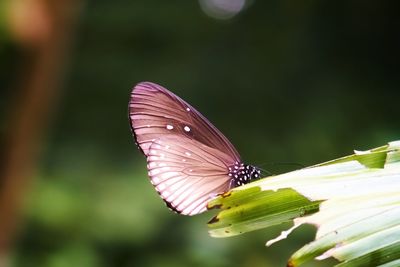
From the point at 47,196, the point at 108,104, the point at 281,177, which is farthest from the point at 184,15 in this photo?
the point at 281,177

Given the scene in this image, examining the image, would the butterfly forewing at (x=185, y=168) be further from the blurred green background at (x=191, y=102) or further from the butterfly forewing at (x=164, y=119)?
the blurred green background at (x=191, y=102)

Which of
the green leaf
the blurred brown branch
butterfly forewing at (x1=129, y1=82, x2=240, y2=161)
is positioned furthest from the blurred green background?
the green leaf

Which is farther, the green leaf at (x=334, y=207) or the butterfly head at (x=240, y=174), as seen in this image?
the butterfly head at (x=240, y=174)

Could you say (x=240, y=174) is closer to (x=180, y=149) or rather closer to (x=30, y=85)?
(x=180, y=149)

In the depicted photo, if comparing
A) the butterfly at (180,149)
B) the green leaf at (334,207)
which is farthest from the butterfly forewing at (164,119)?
the green leaf at (334,207)

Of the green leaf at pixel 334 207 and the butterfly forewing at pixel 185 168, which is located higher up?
the butterfly forewing at pixel 185 168

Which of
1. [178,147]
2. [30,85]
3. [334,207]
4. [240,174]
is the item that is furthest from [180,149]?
[30,85]

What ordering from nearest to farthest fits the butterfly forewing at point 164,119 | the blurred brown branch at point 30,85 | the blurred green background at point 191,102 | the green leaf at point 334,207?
1. the green leaf at point 334,207
2. the butterfly forewing at point 164,119
3. the blurred brown branch at point 30,85
4. the blurred green background at point 191,102
